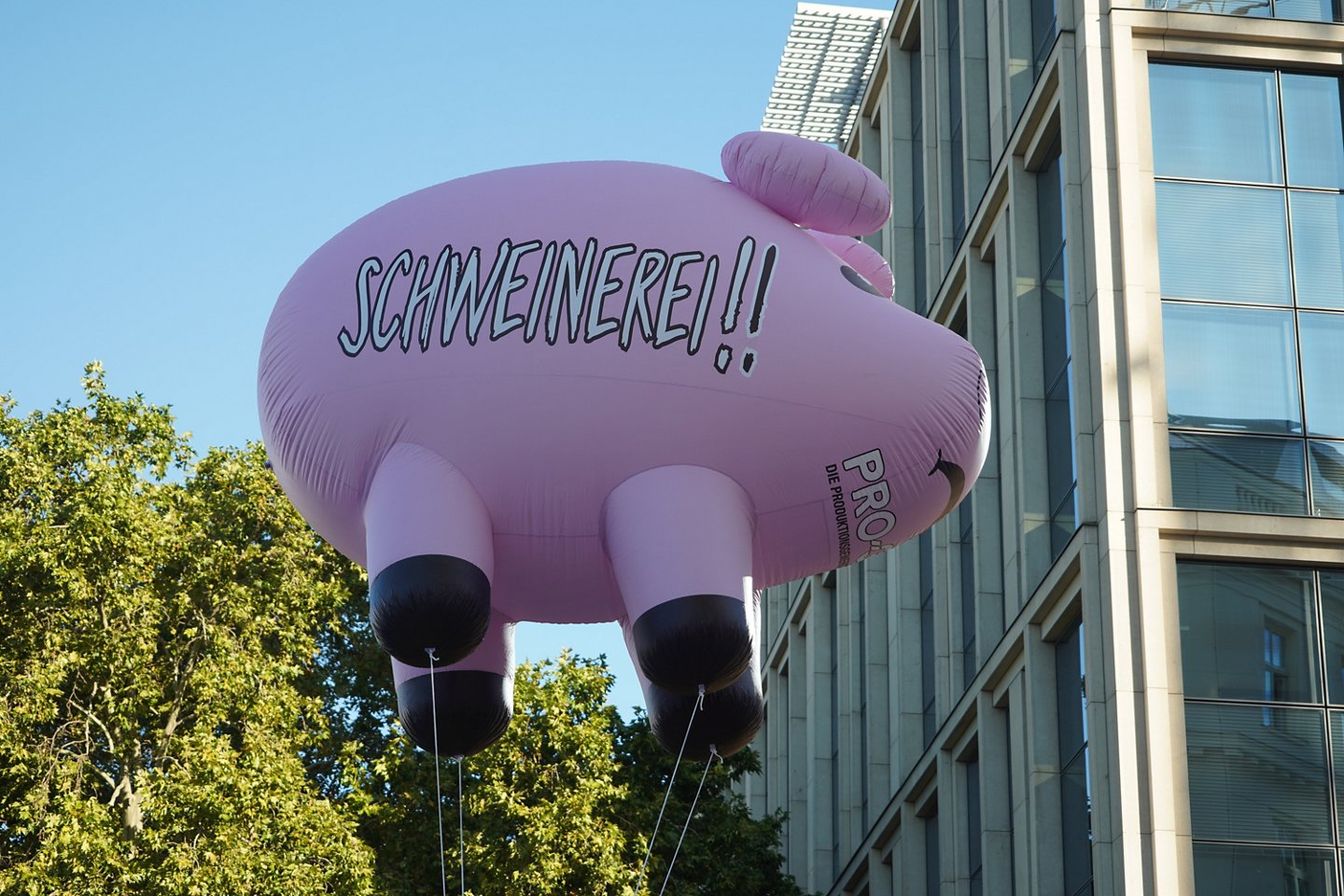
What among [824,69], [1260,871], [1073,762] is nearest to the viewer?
[1260,871]

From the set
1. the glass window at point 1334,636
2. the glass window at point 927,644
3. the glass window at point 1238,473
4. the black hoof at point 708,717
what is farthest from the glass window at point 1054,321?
the black hoof at point 708,717

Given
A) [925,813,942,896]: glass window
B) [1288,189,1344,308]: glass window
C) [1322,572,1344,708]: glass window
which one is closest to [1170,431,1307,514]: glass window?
[1322,572,1344,708]: glass window

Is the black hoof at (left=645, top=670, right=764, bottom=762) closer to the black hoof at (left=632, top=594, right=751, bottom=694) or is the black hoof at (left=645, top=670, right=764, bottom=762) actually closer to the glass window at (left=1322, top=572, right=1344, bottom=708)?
the black hoof at (left=632, top=594, right=751, bottom=694)

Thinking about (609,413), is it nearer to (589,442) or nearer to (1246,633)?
(589,442)

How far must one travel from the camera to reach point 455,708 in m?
10.6

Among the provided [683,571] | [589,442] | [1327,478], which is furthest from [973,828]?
[589,442]

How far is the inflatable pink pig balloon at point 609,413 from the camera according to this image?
31.5 ft

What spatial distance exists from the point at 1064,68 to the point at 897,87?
12.0 m

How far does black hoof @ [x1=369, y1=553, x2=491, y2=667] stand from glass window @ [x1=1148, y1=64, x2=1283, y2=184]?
52.2ft

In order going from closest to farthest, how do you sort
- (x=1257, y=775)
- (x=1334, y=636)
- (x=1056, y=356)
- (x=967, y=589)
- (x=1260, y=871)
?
(x=1260, y=871)
(x=1257, y=775)
(x=1334, y=636)
(x=1056, y=356)
(x=967, y=589)

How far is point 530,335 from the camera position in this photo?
9.66 m

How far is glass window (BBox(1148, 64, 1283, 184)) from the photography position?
23688 millimetres

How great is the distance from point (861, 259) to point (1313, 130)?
571 inches

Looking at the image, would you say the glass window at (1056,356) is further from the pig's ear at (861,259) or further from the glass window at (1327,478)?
the pig's ear at (861,259)
